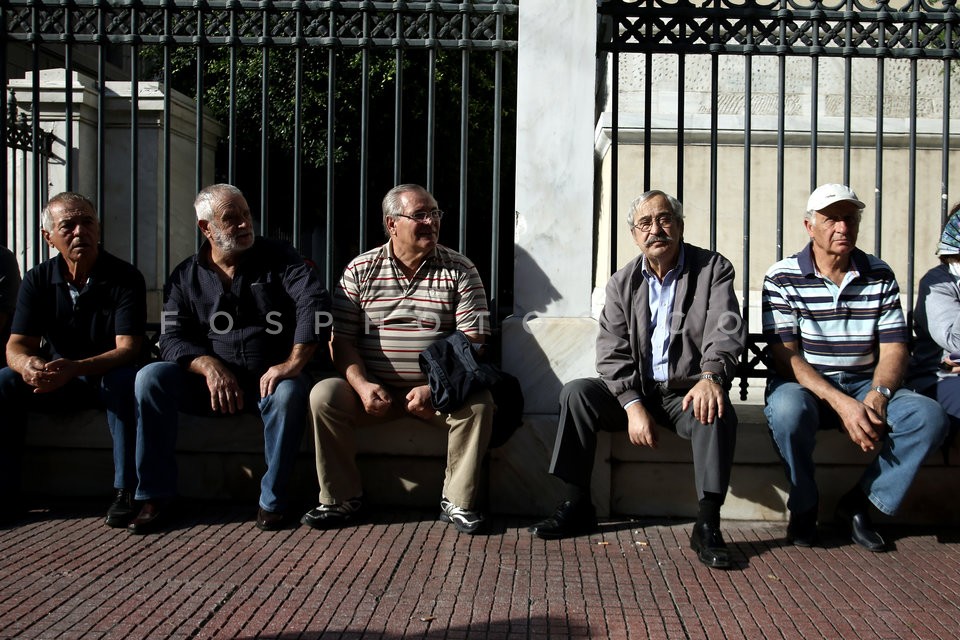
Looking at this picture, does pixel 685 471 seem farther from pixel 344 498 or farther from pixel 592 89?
pixel 592 89

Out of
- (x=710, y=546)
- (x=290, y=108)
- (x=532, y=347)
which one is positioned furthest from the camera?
(x=290, y=108)

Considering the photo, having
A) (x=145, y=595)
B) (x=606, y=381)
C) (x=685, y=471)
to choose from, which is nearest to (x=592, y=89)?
(x=606, y=381)

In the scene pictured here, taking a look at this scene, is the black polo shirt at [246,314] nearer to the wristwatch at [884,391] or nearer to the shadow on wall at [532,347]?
the shadow on wall at [532,347]

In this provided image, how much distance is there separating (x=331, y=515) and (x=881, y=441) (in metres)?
2.46

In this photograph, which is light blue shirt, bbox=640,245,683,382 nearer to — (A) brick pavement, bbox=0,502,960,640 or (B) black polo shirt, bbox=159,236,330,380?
(A) brick pavement, bbox=0,502,960,640

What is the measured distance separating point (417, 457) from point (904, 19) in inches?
126

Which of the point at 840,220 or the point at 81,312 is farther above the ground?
the point at 840,220

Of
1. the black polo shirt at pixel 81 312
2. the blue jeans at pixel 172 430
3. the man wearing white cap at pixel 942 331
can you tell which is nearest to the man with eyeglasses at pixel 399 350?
the blue jeans at pixel 172 430

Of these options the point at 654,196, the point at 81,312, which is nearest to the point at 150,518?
the point at 81,312

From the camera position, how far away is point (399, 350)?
4.32 metres

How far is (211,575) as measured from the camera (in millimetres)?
3508

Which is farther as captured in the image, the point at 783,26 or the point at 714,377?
the point at 783,26

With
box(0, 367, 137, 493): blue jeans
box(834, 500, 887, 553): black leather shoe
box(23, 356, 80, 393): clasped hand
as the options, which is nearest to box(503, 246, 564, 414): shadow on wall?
box(834, 500, 887, 553): black leather shoe

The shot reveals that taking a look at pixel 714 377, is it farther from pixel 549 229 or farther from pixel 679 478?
pixel 549 229
